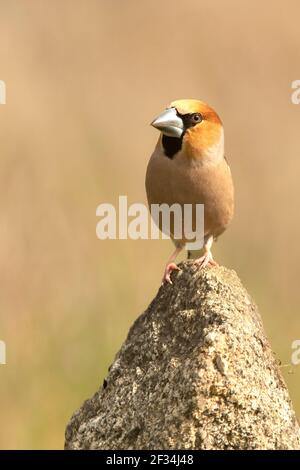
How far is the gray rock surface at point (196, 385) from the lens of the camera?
3521 mm

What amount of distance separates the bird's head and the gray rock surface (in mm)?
1030

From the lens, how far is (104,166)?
7160mm

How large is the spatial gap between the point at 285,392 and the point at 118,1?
6884 mm

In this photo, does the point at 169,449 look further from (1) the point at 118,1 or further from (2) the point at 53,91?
(1) the point at 118,1

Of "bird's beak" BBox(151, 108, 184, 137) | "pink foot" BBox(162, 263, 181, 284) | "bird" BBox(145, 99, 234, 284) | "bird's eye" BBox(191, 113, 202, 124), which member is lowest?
"pink foot" BBox(162, 263, 181, 284)

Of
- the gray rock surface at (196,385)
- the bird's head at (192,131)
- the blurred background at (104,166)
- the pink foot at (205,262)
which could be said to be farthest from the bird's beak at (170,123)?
the blurred background at (104,166)

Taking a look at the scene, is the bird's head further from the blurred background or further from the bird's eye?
the blurred background

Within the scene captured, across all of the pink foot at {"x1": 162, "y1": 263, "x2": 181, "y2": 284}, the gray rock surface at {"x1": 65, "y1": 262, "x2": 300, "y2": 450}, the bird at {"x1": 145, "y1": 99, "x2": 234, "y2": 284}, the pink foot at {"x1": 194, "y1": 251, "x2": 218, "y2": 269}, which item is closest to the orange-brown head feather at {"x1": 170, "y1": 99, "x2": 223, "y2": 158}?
the bird at {"x1": 145, "y1": 99, "x2": 234, "y2": 284}

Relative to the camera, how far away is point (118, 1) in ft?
33.6

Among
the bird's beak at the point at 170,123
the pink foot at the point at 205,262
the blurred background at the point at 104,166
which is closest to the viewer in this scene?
the pink foot at the point at 205,262

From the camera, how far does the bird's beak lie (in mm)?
4820

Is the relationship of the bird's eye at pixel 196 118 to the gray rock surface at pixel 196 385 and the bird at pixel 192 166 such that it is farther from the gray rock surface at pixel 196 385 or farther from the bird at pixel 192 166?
the gray rock surface at pixel 196 385

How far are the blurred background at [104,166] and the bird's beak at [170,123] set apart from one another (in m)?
1.47

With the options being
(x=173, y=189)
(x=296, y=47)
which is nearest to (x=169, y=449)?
(x=173, y=189)
